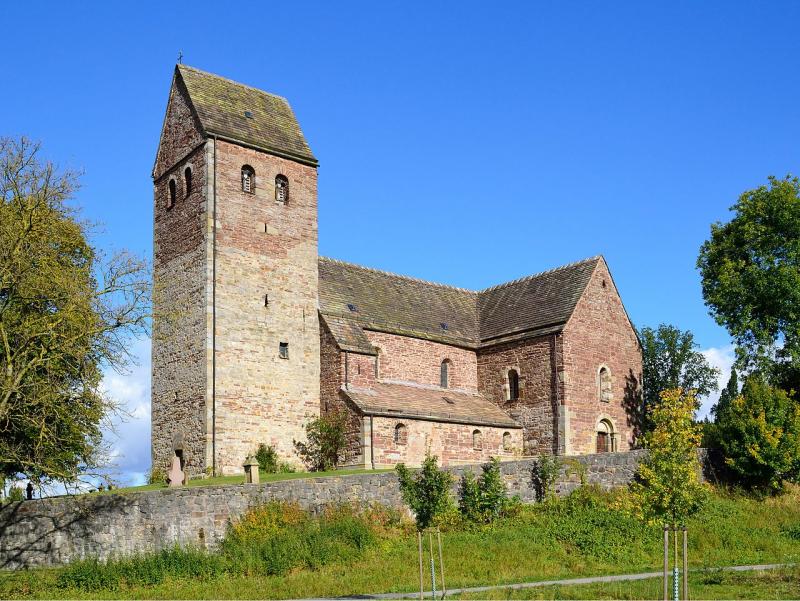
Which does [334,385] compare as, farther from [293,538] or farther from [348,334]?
[293,538]

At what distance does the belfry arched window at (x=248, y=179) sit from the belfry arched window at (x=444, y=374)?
486 inches

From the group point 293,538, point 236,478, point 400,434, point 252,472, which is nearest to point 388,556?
point 293,538

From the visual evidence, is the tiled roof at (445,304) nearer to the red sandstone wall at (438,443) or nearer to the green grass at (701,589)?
the red sandstone wall at (438,443)

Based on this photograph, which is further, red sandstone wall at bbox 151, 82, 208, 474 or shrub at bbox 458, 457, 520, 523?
red sandstone wall at bbox 151, 82, 208, 474

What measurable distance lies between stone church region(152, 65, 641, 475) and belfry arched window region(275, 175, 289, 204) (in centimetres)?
6

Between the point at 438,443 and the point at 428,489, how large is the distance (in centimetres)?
1098

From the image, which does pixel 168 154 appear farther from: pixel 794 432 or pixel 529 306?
pixel 794 432

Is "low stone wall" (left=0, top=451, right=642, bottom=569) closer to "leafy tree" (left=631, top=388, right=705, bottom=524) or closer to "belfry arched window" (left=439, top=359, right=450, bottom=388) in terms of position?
"leafy tree" (left=631, top=388, right=705, bottom=524)

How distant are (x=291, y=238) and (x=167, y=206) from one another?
18.2ft

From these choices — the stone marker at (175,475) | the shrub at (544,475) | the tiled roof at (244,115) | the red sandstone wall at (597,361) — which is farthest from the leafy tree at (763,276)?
the stone marker at (175,475)

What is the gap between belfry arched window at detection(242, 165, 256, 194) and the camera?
4122cm

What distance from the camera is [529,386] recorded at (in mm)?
45406

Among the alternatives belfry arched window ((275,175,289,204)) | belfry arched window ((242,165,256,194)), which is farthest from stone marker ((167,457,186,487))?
belfry arched window ((275,175,289,204))

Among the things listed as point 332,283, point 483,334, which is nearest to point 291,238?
point 332,283
